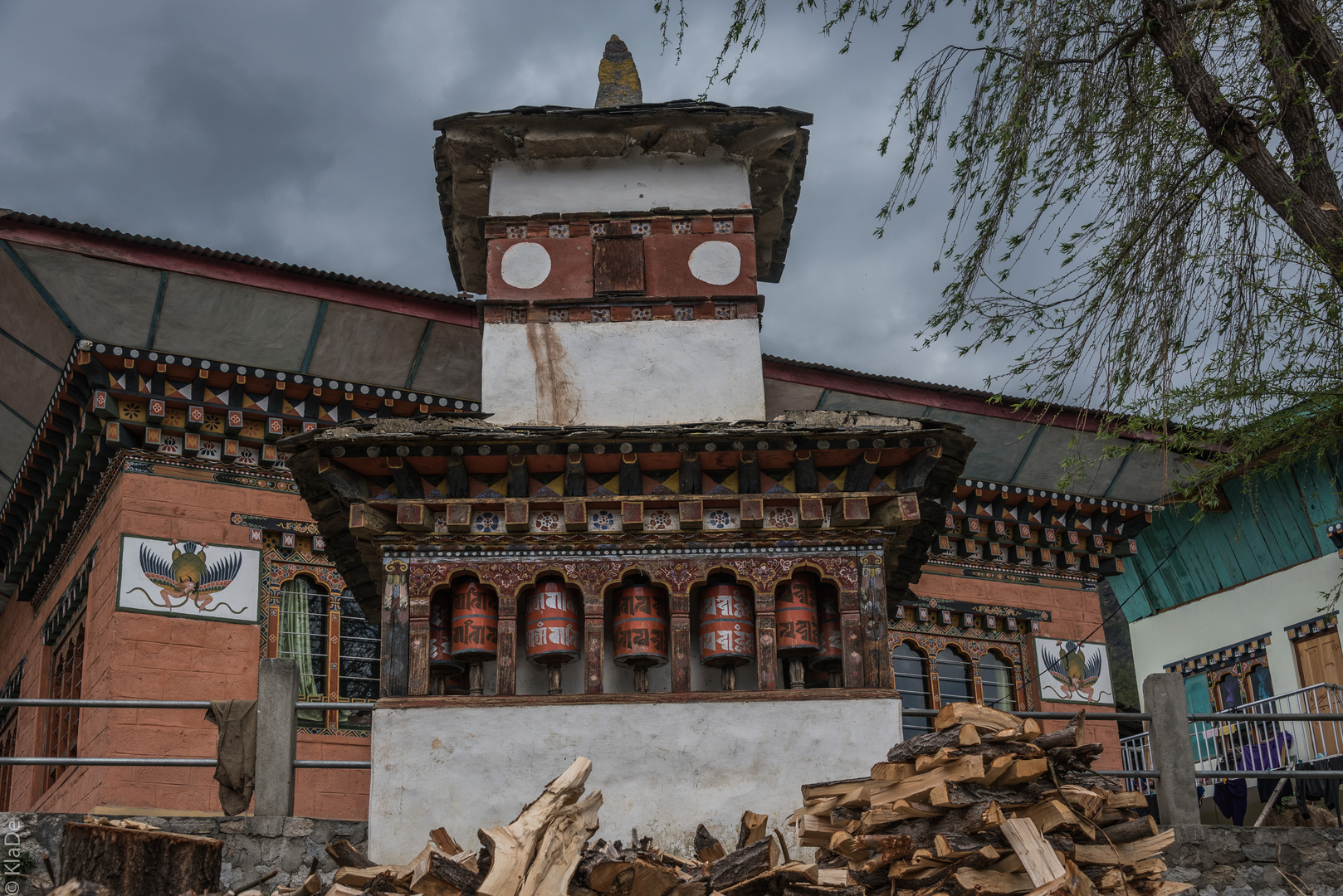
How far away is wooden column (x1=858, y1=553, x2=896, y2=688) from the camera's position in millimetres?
8141

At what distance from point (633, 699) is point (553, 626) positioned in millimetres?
640

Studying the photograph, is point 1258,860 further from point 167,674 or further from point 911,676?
point 167,674

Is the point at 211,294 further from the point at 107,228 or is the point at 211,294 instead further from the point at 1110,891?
the point at 1110,891

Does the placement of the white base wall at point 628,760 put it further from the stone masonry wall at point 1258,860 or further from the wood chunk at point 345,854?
the stone masonry wall at point 1258,860

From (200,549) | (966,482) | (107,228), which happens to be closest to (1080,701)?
(966,482)

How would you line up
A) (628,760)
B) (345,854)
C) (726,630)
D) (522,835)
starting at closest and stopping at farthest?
(522,835) → (345,854) → (628,760) → (726,630)

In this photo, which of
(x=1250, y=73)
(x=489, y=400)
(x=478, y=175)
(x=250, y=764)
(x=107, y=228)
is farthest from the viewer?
(x=107, y=228)

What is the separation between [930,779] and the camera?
21.9 ft

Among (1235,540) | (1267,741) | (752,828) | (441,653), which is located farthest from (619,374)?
(1235,540)

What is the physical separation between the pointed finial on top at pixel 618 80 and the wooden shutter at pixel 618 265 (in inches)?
70.9

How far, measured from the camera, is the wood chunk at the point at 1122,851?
6758 millimetres

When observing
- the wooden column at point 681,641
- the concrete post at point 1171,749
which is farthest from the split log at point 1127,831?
the wooden column at point 681,641

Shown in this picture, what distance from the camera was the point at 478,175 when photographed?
416 inches

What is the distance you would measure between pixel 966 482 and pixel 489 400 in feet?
24.7
